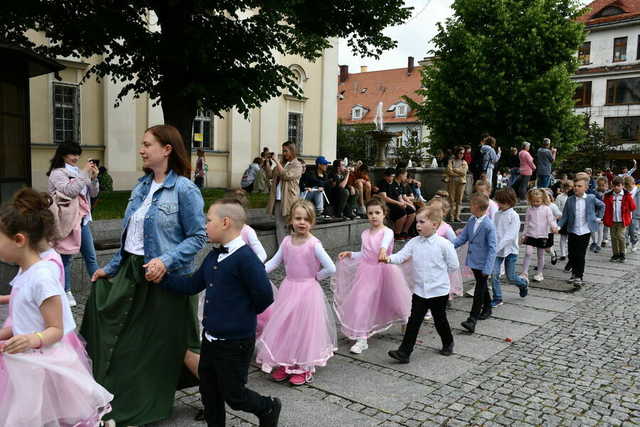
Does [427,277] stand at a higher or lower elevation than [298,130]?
lower

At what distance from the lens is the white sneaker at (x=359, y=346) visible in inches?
228

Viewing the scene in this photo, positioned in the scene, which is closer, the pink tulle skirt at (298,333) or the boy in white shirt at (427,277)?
the pink tulle skirt at (298,333)

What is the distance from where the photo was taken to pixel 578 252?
9.55 meters

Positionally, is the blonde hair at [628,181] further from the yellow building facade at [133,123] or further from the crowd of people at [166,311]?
the crowd of people at [166,311]

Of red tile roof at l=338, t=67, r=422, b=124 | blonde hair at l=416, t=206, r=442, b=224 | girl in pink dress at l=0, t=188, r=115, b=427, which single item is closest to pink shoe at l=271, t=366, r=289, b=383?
girl in pink dress at l=0, t=188, r=115, b=427

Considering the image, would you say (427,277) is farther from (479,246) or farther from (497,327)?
(497,327)

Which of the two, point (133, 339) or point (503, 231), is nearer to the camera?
point (133, 339)

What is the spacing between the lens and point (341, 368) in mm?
5355

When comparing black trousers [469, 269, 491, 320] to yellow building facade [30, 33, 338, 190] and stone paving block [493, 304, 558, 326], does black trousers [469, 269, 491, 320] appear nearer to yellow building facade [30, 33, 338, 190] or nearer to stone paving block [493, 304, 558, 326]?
stone paving block [493, 304, 558, 326]

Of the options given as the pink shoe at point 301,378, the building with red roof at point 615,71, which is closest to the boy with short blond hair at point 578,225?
the pink shoe at point 301,378

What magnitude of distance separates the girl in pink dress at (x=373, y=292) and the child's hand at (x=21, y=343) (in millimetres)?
3413

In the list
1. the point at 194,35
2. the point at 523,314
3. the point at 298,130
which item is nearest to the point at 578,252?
the point at 523,314

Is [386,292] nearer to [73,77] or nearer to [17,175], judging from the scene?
[17,175]

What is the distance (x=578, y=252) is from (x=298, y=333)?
6.47 meters
